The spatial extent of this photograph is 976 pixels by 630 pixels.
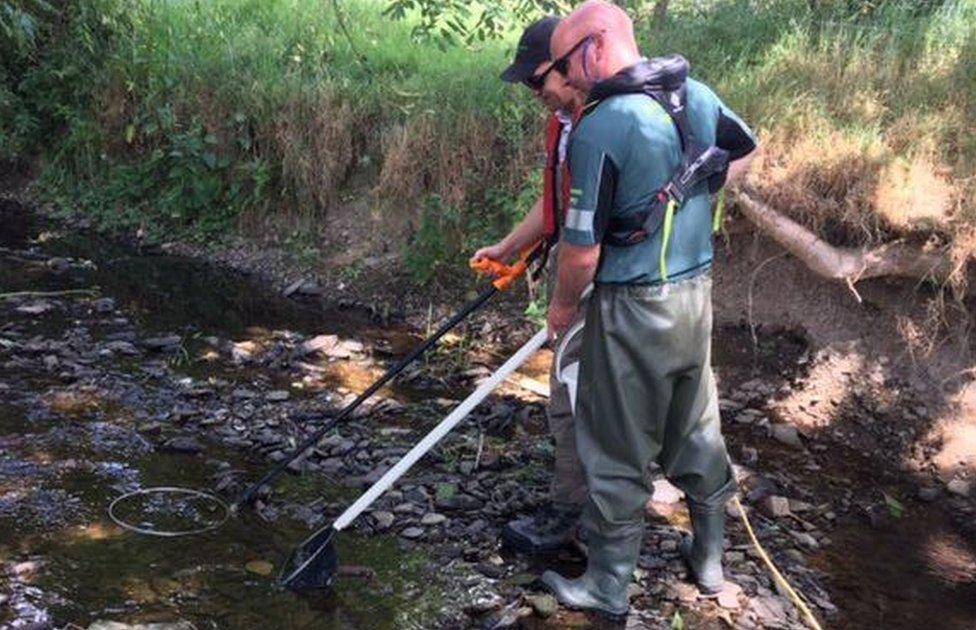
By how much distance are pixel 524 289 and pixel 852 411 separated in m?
2.32

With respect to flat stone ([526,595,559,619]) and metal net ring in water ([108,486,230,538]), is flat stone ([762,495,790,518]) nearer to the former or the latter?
flat stone ([526,595,559,619])

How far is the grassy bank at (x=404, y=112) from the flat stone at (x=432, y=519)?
9.11 feet

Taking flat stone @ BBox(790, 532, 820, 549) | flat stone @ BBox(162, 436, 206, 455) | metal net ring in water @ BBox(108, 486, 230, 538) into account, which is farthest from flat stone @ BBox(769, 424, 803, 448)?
flat stone @ BBox(162, 436, 206, 455)

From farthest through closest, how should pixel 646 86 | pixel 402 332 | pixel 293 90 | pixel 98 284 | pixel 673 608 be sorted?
1. pixel 293 90
2. pixel 98 284
3. pixel 402 332
4. pixel 673 608
5. pixel 646 86

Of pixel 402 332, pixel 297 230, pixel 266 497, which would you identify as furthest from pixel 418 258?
pixel 266 497

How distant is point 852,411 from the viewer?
535 centimetres

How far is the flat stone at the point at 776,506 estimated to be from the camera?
4.43 m

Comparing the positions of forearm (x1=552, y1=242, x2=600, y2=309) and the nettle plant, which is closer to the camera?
forearm (x1=552, y1=242, x2=600, y2=309)

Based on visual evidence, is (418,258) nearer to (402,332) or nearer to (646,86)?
(402,332)

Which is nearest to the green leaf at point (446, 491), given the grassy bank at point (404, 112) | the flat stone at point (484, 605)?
the flat stone at point (484, 605)

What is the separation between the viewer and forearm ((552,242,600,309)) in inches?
122

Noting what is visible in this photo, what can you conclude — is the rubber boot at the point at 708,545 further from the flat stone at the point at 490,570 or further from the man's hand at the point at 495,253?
the man's hand at the point at 495,253

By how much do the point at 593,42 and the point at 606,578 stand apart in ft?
6.28

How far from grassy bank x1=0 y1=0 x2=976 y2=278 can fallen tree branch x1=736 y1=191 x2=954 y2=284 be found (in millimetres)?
99
